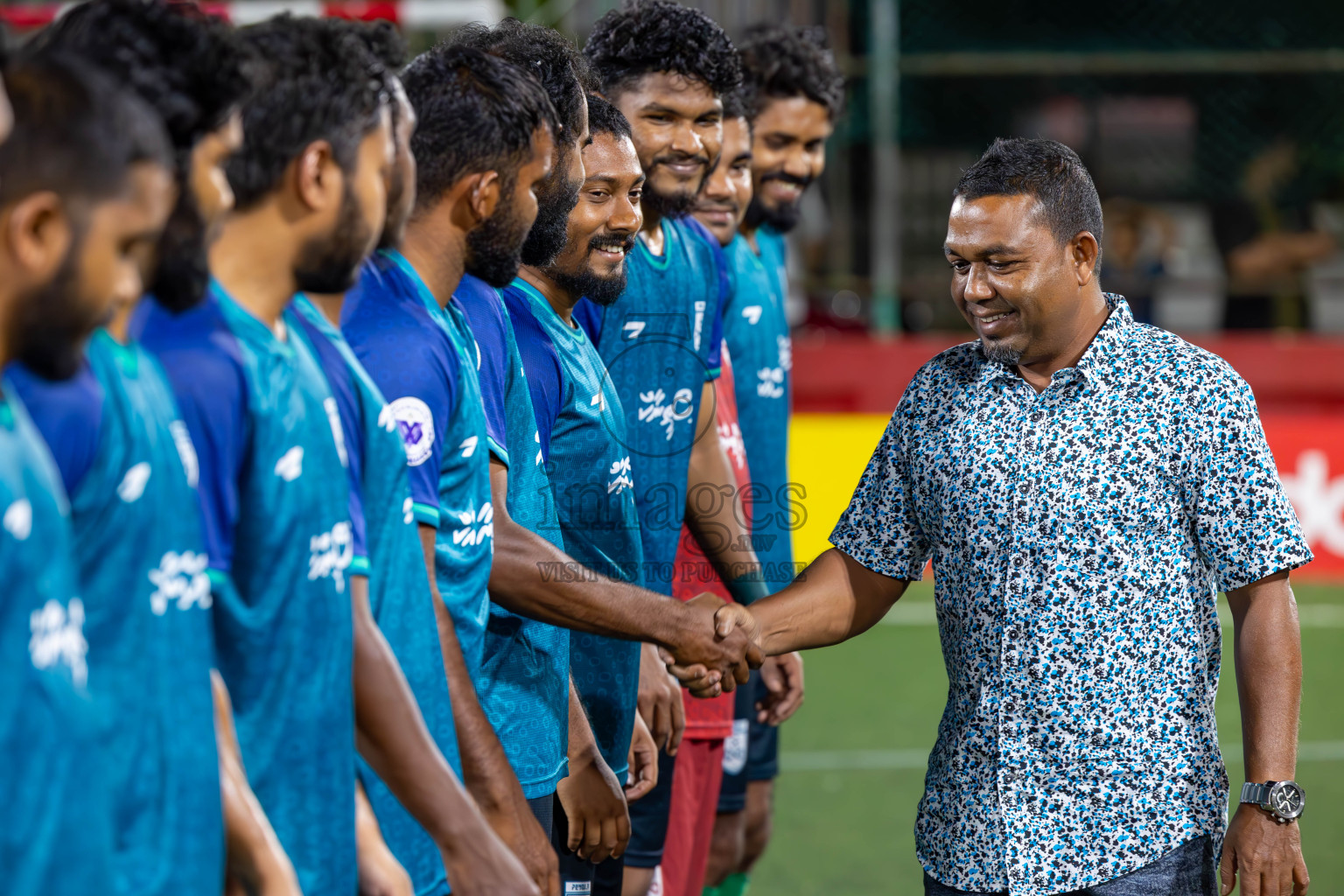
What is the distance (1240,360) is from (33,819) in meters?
9.82

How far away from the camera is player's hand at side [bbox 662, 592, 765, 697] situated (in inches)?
137

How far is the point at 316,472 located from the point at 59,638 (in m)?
0.48

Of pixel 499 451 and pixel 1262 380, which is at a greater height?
pixel 499 451

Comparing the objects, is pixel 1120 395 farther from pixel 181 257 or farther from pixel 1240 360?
pixel 1240 360

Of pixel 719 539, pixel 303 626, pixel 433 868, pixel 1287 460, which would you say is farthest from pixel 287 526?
pixel 1287 460

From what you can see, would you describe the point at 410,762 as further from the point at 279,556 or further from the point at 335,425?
the point at 335,425

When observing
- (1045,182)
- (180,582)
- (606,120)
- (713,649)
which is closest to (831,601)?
(713,649)

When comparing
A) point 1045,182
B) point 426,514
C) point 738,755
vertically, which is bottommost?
point 738,755

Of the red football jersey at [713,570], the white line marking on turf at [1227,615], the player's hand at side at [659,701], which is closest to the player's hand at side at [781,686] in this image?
the red football jersey at [713,570]

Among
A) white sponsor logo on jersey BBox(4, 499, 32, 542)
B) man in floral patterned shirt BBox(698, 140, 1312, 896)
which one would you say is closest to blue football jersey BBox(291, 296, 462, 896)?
white sponsor logo on jersey BBox(4, 499, 32, 542)

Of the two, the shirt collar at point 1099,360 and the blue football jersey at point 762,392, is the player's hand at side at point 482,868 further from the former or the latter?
the blue football jersey at point 762,392

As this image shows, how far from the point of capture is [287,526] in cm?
195

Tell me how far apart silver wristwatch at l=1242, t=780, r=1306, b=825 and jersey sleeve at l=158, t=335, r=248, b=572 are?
1975 mm

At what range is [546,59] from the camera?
10.5 feet
